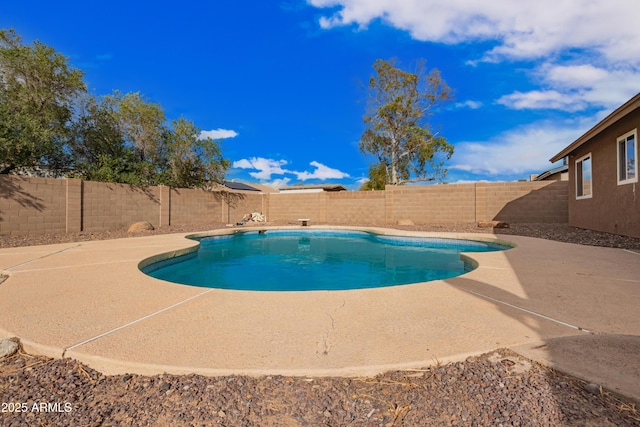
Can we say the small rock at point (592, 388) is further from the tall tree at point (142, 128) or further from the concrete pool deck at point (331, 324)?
the tall tree at point (142, 128)

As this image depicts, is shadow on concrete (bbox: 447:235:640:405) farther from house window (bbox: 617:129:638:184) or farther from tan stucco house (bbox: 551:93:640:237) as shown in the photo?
house window (bbox: 617:129:638:184)

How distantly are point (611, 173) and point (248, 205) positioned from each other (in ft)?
48.4

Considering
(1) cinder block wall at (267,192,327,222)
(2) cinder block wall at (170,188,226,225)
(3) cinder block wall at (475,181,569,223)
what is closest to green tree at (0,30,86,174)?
(2) cinder block wall at (170,188,226,225)

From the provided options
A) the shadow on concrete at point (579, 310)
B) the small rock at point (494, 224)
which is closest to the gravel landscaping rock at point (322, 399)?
the shadow on concrete at point (579, 310)

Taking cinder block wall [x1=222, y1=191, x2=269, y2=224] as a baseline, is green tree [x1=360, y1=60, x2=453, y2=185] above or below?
above

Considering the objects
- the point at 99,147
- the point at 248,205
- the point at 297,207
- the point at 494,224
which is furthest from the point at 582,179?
the point at 99,147

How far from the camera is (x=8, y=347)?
202 centimetres

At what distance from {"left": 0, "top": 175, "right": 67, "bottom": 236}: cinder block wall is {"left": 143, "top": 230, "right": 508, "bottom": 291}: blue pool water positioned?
179 inches

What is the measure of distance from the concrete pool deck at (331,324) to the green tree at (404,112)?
A: 18.7 m

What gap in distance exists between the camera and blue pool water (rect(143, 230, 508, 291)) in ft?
17.4

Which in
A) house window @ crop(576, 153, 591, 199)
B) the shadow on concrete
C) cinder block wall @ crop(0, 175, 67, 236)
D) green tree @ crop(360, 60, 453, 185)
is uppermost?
green tree @ crop(360, 60, 453, 185)

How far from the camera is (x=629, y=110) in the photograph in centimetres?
618

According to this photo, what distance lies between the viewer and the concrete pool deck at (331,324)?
5.79ft

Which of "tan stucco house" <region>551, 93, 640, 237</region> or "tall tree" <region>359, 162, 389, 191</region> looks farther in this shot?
"tall tree" <region>359, 162, 389, 191</region>
